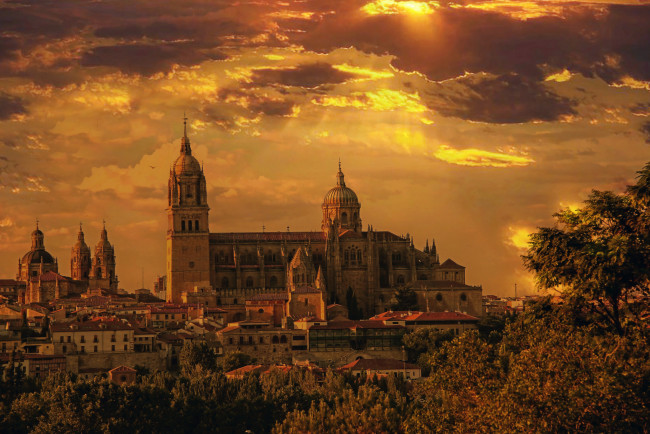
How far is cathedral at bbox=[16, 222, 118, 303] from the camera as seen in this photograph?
5551 inches

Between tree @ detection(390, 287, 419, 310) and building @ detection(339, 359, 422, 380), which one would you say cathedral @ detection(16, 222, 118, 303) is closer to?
tree @ detection(390, 287, 419, 310)

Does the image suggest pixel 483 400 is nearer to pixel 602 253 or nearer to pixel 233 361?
pixel 602 253

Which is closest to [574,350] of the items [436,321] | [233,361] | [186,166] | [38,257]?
[233,361]

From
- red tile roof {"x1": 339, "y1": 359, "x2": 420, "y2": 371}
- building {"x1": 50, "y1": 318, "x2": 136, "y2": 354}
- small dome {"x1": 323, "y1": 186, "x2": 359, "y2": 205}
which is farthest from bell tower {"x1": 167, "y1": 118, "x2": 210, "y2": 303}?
red tile roof {"x1": 339, "y1": 359, "x2": 420, "y2": 371}

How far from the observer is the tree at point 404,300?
11806 cm

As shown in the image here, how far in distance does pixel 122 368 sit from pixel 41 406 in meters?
26.5

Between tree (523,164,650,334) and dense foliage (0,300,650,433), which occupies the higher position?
tree (523,164,650,334)

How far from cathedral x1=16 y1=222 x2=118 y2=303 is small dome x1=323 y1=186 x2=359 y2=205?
29.2 metres

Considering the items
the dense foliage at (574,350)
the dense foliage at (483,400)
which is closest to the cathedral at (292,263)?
the dense foliage at (483,400)

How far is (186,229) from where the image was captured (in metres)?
125

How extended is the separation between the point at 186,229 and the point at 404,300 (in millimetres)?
22030

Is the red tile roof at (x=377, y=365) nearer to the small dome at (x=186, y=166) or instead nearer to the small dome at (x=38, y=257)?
the small dome at (x=186, y=166)

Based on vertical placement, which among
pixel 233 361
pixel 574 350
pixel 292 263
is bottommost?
pixel 574 350

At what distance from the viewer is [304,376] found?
84.7 metres
